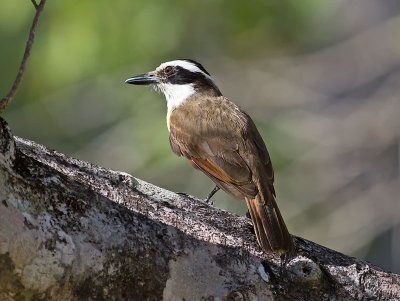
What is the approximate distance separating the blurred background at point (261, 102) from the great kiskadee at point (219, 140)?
546mm

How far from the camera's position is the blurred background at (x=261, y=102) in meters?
7.48

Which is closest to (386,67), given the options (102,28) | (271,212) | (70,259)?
(102,28)

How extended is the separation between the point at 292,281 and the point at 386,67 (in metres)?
5.84

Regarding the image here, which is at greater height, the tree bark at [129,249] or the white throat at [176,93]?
the white throat at [176,93]

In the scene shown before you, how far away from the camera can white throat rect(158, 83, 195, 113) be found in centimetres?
659

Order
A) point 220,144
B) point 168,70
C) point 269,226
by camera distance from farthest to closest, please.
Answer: point 168,70, point 220,144, point 269,226

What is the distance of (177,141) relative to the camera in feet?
20.0

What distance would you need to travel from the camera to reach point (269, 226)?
4293mm

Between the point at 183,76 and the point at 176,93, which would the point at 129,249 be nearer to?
the point at 176,93

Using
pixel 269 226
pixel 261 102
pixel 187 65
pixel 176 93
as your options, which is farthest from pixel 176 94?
pixel 269 226

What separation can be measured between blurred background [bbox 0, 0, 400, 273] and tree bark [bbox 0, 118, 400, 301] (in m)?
3.48

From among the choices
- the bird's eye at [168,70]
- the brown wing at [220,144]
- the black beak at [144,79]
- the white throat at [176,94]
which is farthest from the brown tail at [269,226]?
the bird's eye at [168,70]

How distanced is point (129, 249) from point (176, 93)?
359 cm

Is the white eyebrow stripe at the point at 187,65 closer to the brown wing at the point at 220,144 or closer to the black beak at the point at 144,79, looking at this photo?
the black beak at the point at 144,79
